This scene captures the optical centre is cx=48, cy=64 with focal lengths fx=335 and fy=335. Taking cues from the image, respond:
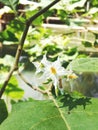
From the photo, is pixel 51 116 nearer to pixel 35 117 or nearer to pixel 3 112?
pixel 35 117

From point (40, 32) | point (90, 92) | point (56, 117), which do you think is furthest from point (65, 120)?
point (90, 92)

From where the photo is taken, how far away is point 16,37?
136 cm

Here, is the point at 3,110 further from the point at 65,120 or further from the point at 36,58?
the point at 36,58

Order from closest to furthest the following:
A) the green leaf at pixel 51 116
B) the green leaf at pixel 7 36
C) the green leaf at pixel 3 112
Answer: the green leaf at pixel 51 116 < the green leaf at pixel 3 112 < the green leaf at pixel 7 36

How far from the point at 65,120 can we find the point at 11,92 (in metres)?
0.48

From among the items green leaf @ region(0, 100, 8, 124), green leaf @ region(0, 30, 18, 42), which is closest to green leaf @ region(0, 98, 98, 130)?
green leaf @ region(0, 100, 8, 124)

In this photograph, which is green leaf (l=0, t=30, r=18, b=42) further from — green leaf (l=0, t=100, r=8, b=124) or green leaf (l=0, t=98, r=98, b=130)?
green leaf (l=0, t=98, r=98, b=130)

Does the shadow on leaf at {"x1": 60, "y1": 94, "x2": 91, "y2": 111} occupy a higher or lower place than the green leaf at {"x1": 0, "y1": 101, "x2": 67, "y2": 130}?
lower

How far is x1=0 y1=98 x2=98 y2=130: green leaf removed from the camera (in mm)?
397

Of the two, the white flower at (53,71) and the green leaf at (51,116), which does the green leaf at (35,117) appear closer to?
the green leaf at (51,116)

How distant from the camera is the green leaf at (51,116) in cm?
40

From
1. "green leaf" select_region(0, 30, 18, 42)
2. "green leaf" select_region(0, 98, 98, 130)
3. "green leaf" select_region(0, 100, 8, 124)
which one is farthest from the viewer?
"green leaf" select_region(0, 30, 18, 42)

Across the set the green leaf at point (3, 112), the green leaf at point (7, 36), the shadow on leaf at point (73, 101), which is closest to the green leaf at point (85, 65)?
the shadow on leaf at point (73, 101)

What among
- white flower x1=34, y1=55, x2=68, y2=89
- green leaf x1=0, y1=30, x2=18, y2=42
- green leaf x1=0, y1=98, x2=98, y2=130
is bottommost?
green leaf x1=0, y1=30, x2=18, y2=42
